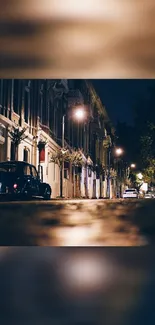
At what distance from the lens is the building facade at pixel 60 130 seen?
8.73 m

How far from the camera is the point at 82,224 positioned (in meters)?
9.98

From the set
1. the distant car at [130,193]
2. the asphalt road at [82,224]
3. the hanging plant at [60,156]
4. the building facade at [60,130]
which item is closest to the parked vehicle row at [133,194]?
the distant car at [130,193]

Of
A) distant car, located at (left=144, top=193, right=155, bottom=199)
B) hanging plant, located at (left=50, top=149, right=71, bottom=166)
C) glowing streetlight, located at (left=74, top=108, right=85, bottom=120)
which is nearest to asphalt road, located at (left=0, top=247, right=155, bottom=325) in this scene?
hanging plant, located at (left=50, top=149, right=71, bottom=166)

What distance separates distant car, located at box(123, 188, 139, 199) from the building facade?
0.99 ft

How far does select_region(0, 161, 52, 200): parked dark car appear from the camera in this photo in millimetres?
8211

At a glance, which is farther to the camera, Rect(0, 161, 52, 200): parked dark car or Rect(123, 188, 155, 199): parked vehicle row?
Rect(123, 188, 155, 199): parked vehicle row

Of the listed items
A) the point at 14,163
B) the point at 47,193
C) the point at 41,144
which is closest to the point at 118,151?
the point at 41,144

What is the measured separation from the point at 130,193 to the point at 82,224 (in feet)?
3.31

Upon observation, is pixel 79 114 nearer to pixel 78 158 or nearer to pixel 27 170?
pixel 78 158

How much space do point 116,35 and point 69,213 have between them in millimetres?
4525

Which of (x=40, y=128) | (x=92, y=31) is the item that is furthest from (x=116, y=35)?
(x=40, y=128)

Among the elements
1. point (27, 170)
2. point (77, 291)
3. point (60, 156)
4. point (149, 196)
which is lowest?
point (77, 291)

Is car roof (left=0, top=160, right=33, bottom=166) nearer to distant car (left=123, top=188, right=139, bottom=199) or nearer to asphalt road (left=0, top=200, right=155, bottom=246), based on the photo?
asphalt road (left=0, top=200, right=155, bottom=246)

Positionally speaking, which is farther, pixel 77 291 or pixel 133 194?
pixel 133 194
